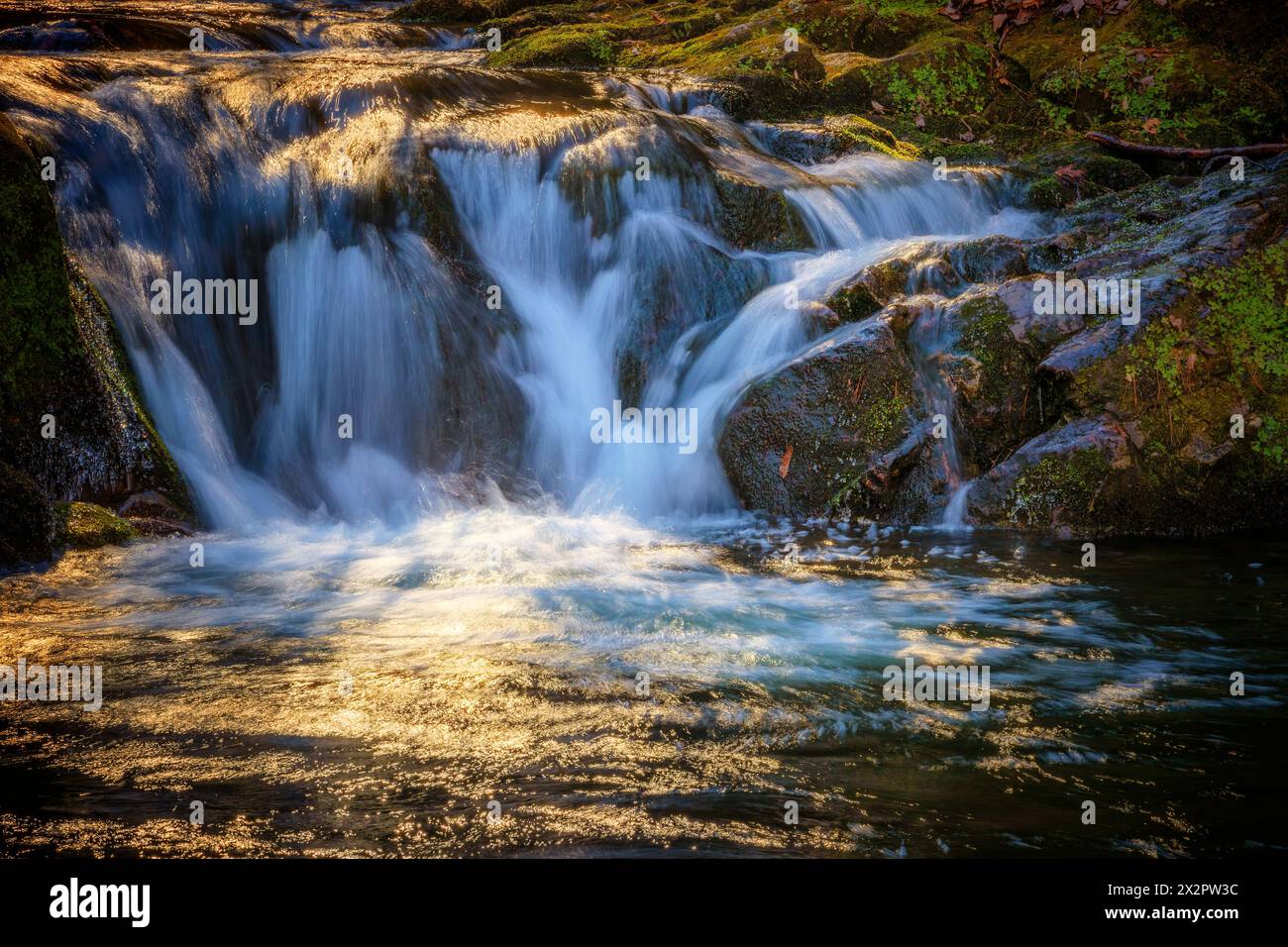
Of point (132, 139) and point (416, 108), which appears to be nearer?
point (132, 139)

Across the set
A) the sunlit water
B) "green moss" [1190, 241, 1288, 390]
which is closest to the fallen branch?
the sunlit water

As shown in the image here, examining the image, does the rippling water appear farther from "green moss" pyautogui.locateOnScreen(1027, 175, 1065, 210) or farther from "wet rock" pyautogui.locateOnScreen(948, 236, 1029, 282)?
"green moss" pyautogui.locateOnScreen(1027, 175, 1065, 210)

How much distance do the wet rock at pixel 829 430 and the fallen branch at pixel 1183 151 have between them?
19.8ft

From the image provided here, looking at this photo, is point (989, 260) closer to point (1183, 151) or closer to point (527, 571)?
point (1183, 151)

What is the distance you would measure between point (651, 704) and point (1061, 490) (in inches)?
172

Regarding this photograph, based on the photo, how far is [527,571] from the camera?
20.8 feet

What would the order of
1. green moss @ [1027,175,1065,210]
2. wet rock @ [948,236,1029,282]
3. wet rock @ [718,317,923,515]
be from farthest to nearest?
green moss @ [1027,175,1065,210] < wet rock @ [948,236,1029,282] < wet rock @ [718,317,923,515]

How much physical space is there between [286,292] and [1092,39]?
11762 mm

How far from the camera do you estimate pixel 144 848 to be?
2836 mm

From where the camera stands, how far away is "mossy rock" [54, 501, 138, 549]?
6543 mm

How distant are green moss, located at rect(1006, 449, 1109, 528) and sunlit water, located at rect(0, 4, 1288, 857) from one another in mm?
458

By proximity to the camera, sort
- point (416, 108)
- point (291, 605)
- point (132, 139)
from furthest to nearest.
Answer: point (416, 108), point (132, 139), point (291, 605)
